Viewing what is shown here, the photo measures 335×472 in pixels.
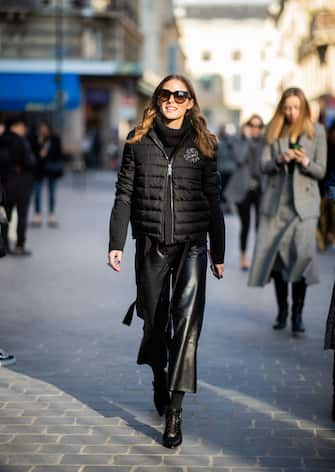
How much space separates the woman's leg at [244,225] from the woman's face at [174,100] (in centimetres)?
774

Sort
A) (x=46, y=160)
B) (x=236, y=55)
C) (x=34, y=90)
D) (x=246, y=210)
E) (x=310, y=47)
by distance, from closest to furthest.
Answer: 1. (x=246, y=210)
2. (x=46, y=160)
3. (x=34, y=90)
4. (x=310, y=47)
5. (x=236, y=55)

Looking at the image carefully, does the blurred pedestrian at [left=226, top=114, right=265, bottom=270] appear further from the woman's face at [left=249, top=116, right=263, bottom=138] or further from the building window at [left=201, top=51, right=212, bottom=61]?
the building window at [left=201, top=51, right=212, bottom=61]

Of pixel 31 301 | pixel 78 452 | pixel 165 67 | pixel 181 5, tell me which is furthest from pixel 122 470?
pixel 181 5

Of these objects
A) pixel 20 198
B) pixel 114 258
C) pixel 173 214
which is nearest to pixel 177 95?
pixel 173 214

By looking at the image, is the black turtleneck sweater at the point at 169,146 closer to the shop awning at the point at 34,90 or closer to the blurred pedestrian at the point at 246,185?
the blurred pedestrian at the point at 246,185

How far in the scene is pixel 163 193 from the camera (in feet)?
19.1

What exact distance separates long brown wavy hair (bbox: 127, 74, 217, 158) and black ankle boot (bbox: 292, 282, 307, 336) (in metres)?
3.34

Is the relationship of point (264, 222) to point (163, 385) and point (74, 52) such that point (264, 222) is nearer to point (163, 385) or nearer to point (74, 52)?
point (163, 385)

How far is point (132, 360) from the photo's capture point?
7785 millimetres

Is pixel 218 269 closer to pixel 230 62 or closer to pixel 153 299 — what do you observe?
pixel 153 299

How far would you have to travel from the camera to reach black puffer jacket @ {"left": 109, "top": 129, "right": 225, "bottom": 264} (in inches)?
229

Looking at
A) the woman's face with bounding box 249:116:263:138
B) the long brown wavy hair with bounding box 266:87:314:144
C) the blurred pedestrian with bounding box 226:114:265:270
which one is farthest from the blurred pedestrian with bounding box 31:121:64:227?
the long brown wavy hair with bounding box 266:87:314:144

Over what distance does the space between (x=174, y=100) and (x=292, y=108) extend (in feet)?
10.2

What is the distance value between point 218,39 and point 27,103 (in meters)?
88.7
